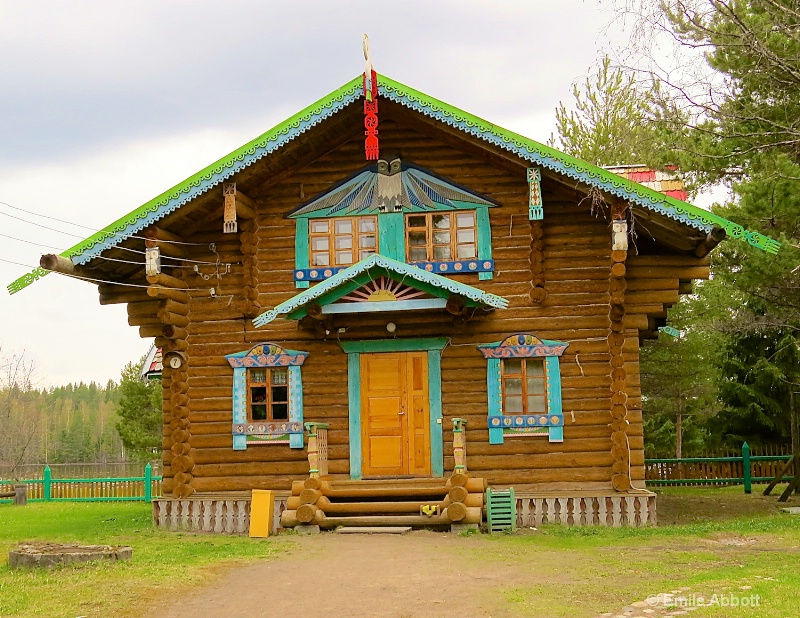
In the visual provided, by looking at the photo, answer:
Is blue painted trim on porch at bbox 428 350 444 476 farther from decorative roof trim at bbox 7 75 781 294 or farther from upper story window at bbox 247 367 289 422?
decorative roof trim at bbox 7 75 781 294

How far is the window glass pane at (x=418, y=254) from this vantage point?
54.3ft

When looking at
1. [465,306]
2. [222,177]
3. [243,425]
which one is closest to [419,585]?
[465,306]

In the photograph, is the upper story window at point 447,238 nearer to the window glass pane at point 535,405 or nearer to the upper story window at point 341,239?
the upper story window at point 341,239

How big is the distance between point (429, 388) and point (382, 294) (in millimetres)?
2048

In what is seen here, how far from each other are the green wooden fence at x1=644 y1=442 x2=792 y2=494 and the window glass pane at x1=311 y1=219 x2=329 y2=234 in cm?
1333

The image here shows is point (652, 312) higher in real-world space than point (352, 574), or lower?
higher

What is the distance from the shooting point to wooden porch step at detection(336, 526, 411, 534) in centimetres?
1426

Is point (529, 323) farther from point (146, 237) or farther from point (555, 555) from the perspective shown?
point (146, 237)

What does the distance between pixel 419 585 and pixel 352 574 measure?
107 cm

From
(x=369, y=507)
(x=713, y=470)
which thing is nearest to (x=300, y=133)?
(x=369, y=507)

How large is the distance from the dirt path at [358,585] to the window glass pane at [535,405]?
3.55m

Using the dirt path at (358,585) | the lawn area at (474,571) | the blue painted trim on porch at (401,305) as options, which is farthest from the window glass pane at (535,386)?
the dirt path at (358,585)

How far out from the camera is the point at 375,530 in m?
14.4

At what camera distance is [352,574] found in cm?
1067
